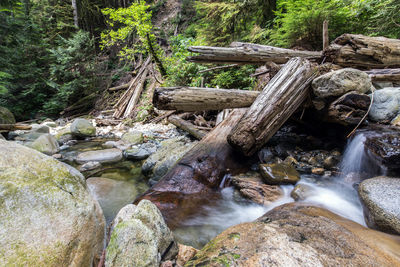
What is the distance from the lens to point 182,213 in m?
2.46

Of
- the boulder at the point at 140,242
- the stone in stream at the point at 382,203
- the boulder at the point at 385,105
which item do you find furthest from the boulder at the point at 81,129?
the boulder at the point at 385,105

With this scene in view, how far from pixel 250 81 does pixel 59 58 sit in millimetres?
11682

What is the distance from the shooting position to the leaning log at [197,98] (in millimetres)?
2549

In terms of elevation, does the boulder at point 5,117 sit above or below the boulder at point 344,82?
below

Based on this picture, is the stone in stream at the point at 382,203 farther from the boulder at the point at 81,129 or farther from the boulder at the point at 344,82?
the boulder at the point at 81,129

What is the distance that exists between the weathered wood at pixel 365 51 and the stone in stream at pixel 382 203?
314cm

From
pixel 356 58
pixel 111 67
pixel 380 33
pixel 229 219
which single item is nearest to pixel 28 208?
pixel 229 219

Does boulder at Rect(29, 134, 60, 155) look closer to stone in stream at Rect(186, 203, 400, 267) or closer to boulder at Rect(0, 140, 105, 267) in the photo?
boulder at Rect(0, 140, 105, 267)

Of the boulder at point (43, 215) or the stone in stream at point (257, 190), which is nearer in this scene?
the boulder at point (43, 215)

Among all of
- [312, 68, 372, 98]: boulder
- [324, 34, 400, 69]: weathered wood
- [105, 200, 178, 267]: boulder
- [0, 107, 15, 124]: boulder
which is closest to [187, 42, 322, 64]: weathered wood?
[324, 34, 400, 69]: weathered wood

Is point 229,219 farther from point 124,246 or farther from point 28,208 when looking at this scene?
point 28,208

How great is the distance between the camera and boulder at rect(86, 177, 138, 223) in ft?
10.0

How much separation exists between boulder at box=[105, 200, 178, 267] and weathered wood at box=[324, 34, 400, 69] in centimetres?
510

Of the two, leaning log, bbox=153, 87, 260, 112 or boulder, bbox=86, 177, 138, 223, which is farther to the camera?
boulder, bbox=86, 177, 138, 223
